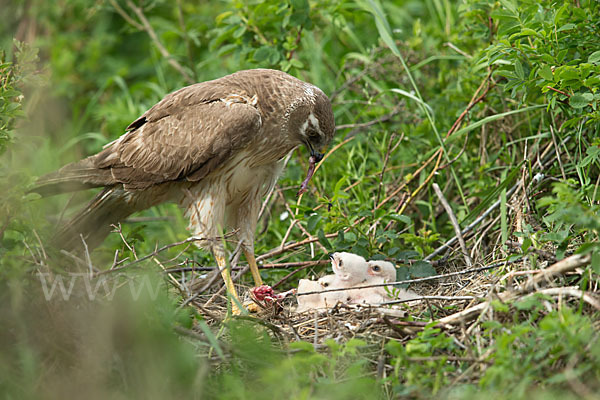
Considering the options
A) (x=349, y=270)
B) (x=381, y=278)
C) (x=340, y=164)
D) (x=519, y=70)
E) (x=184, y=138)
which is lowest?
(x=340, y=164)

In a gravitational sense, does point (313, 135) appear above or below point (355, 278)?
above

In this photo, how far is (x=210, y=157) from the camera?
444 centimetres

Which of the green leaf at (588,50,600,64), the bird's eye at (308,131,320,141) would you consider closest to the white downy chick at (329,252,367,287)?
the bird's eye at (308,131,320,141)

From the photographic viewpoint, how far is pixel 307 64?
687 cm

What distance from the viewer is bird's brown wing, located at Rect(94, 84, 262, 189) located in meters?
4.39

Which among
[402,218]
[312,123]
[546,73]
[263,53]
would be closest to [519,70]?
[546,73]

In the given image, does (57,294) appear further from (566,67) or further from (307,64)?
(307,64)

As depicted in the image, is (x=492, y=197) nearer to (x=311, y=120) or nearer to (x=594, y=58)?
(x=594, y=58)

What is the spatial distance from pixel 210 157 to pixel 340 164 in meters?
1.71

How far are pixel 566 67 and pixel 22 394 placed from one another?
3.28 meters

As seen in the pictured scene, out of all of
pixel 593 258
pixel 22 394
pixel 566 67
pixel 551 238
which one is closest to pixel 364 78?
pixel 566 67

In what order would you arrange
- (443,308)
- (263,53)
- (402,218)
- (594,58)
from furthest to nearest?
(263,53), (402,218), (594,58), (443,308)

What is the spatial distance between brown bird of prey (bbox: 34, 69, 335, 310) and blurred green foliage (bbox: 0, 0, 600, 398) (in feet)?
0.92

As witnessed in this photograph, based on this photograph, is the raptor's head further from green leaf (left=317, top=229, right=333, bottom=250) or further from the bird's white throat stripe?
green leaf (left=317, top=229, right=333, bottom=250)
